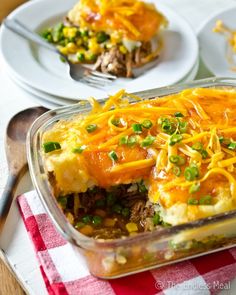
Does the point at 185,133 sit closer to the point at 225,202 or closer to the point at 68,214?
the point at 225,202

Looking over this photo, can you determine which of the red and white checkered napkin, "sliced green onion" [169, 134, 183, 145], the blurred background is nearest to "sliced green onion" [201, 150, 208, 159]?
"sliced green onion" [169, 134, 183, 145]

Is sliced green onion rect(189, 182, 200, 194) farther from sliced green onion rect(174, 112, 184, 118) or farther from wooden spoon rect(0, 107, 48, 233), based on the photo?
wooden spoon rect(0, 107, 48, 233)

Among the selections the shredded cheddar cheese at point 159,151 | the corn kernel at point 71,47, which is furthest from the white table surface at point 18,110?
the corn kernel at point 71,47

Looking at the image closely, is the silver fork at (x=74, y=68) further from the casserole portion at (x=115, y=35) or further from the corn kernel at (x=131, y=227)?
the corn kernel at (x=131, y=227)

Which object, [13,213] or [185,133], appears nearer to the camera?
[185,133]

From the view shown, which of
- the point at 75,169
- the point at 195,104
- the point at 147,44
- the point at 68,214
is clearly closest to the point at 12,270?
the point at 68,214

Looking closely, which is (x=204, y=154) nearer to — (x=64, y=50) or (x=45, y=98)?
(x=45, y=98)
